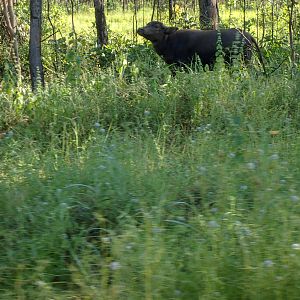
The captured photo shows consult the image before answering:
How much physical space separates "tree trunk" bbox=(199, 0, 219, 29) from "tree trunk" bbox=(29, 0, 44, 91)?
4511mm

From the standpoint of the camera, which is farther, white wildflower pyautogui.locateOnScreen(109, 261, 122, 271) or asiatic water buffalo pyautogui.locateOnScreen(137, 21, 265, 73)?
asiatic water buffalo pyautogui.locateOnScreen(137, 21, 265, 73)

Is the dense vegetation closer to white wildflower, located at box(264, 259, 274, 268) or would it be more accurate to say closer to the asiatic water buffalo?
white wildflower, located at box(264, 259, 274, 268)

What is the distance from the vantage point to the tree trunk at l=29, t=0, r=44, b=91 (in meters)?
8.76

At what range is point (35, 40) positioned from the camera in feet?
29.5

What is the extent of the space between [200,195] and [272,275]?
1.36 m

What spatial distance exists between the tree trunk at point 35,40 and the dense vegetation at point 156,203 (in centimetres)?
161

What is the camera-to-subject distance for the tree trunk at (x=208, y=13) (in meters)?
12.5

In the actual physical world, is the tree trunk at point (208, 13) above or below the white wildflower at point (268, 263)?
above

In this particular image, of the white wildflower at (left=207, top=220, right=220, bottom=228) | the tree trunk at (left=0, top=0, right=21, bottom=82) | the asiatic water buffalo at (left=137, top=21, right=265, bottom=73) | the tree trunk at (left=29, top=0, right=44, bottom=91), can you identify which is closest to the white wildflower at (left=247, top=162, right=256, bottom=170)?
the white wildflower at (left=207, top=220, right=220, bottom=228)

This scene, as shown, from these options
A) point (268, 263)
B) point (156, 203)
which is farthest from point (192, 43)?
point (268, 263)

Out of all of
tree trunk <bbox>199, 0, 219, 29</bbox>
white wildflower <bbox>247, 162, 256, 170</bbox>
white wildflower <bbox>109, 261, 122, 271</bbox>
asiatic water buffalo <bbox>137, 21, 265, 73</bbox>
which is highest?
tree trunk <bbox>199, 0, 219, 29</bbox>

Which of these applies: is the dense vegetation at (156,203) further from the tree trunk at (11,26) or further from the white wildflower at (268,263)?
the tree trunk at (11,26)

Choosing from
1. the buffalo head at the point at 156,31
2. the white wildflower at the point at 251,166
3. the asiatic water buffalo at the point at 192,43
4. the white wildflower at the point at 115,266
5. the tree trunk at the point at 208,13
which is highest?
the tree trunk at the point at 208,13

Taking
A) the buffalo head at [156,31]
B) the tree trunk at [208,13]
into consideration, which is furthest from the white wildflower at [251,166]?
Result: the tree trunk at [208,13]
